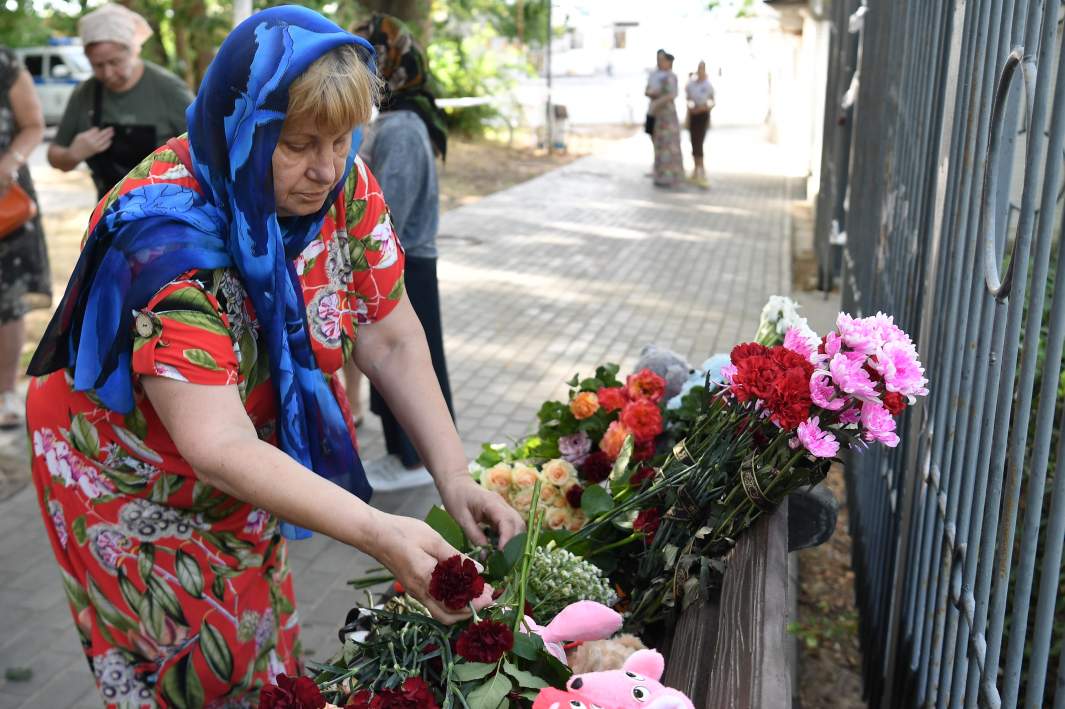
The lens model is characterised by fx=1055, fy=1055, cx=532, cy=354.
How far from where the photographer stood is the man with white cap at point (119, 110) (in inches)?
182

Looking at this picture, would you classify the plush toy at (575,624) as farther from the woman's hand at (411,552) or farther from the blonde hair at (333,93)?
the blonde hair at (333,93)

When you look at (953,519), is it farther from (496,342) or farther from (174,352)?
(496,342)

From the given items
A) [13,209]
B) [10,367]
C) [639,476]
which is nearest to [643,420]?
[639,476]

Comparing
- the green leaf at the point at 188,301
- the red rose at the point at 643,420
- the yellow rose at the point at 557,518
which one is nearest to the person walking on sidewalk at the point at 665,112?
the red rose at the point at 643,420

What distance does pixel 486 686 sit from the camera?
1575 mm

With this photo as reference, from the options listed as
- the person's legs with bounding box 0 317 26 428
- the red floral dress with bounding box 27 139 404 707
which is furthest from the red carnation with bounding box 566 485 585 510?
the person's legs with bounding box 0 317 26 428

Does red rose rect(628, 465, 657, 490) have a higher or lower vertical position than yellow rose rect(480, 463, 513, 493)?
higher

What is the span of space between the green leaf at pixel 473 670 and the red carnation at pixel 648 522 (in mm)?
563

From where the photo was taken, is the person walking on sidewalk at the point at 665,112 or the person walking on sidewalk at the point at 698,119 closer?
the person walking on sidewalk at the point at 665,112

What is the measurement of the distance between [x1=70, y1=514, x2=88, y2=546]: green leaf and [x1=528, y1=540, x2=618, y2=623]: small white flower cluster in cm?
90

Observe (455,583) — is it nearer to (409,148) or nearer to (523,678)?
(523,678)

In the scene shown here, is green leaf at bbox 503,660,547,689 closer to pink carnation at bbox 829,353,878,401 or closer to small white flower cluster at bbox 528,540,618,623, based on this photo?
small white flower cluster at bbox 528,540,618,623

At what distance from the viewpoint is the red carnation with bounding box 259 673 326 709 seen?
153 cm

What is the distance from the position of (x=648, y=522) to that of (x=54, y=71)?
25768mm
